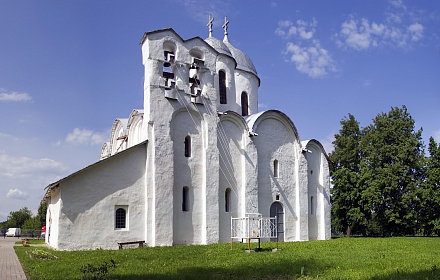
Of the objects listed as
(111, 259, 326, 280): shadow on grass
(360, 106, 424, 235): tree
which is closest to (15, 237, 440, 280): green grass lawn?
(111, 259, 326, 280): shadow on grass

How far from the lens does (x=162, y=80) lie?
74.5 ft

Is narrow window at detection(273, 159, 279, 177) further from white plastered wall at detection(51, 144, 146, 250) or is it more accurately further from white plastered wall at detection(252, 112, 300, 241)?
white plastered wall at detection(51, 144, 146, 250)

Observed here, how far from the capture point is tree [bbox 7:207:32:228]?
88812 mm

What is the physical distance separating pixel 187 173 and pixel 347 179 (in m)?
17.4

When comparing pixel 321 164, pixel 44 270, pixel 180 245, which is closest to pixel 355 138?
pixel 321 164

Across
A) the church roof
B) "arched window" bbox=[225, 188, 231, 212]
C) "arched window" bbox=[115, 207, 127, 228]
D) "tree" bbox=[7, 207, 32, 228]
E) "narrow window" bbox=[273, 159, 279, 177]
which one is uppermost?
the church roof

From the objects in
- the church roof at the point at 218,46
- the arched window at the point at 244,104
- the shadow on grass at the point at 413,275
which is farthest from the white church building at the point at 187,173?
the shadow on grass at the point at 413,275

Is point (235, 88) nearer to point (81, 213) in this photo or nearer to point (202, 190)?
point (202, 190)

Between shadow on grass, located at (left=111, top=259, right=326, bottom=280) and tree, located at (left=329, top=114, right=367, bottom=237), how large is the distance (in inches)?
903

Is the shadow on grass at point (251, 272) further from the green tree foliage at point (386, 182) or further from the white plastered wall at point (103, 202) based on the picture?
the green tree foliage at point (386, 182)

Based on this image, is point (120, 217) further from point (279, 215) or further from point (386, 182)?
point (386, 182)

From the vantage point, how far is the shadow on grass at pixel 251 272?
1120 cm

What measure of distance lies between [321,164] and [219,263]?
17.6 m

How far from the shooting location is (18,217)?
89.8 metres
